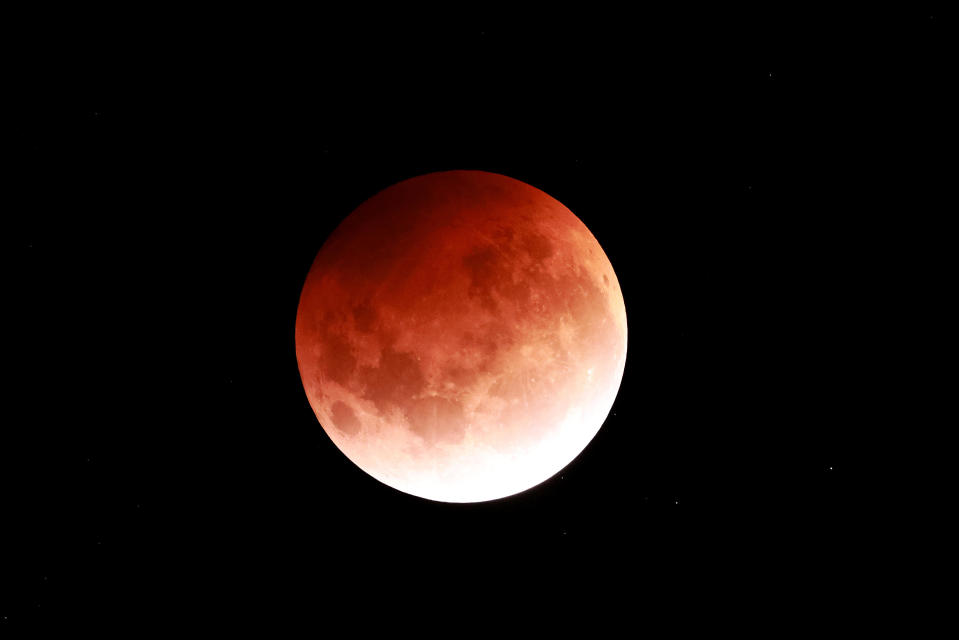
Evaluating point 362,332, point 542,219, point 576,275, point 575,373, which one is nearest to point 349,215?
point 362,332

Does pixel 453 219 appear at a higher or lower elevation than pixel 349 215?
lower

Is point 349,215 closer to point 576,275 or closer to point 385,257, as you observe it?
point 385,257

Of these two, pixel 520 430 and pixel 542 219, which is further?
pixel 542 219

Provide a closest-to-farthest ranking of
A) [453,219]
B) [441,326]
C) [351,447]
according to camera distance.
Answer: [441,326]
[453,219]
[351,447]

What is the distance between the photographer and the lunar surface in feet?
10.1

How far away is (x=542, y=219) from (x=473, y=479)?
58.3 inches

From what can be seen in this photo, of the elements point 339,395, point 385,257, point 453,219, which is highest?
point 453,219

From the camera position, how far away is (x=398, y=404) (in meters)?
3.17

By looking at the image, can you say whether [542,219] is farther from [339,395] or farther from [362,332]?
[339,395]

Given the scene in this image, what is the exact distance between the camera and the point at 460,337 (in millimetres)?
3057

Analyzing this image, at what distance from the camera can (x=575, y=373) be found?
10.6 ft

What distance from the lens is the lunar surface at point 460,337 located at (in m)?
3.09

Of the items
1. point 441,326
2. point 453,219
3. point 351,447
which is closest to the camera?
point 441,326

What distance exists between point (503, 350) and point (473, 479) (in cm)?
80
